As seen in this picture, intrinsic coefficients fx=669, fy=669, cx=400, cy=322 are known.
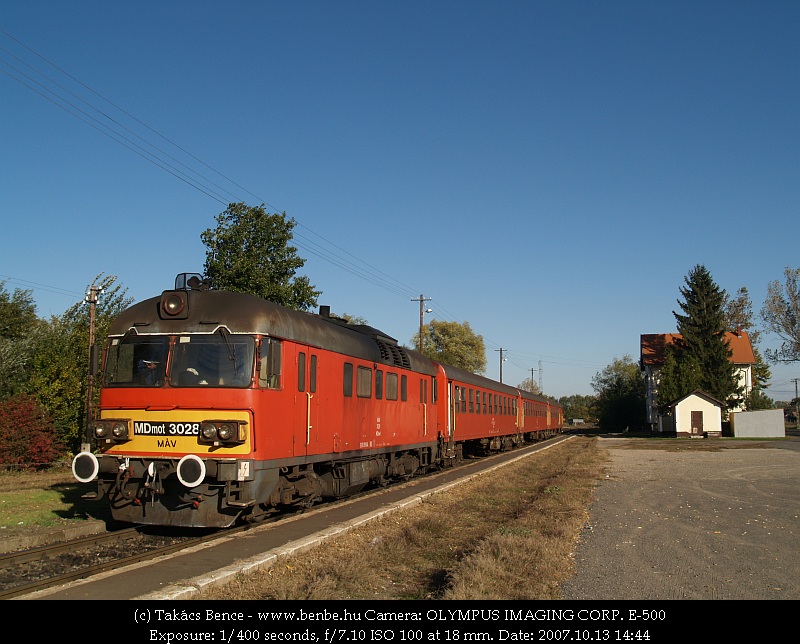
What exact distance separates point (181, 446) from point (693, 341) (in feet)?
182

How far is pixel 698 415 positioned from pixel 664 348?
22720mm


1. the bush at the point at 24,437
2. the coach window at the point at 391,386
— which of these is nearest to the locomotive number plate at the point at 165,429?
the coach window at the point at 391,386

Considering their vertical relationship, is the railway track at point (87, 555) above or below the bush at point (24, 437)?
below

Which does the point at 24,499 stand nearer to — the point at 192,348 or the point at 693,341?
the point at 192,348

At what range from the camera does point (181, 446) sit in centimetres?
928

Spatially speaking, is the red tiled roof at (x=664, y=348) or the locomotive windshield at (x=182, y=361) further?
the red tiled roof at (x=664, y=348)

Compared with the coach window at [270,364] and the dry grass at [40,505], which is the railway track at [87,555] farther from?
the coach window at [270,364]

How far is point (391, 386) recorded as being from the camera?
15688 millimetres

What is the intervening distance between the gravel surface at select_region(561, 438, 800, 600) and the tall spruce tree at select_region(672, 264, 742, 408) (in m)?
39.4

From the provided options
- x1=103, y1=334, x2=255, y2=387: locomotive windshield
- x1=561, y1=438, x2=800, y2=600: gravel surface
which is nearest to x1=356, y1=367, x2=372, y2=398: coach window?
x1=103, y1=334, x2=255, y2=387: locomotive windshield

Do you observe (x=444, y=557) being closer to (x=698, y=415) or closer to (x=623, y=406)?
(x=698, y=415)

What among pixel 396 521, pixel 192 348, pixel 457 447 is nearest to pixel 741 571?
pixel 396 521

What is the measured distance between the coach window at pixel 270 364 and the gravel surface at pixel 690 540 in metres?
4.78

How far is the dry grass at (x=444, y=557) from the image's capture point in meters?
6.66
